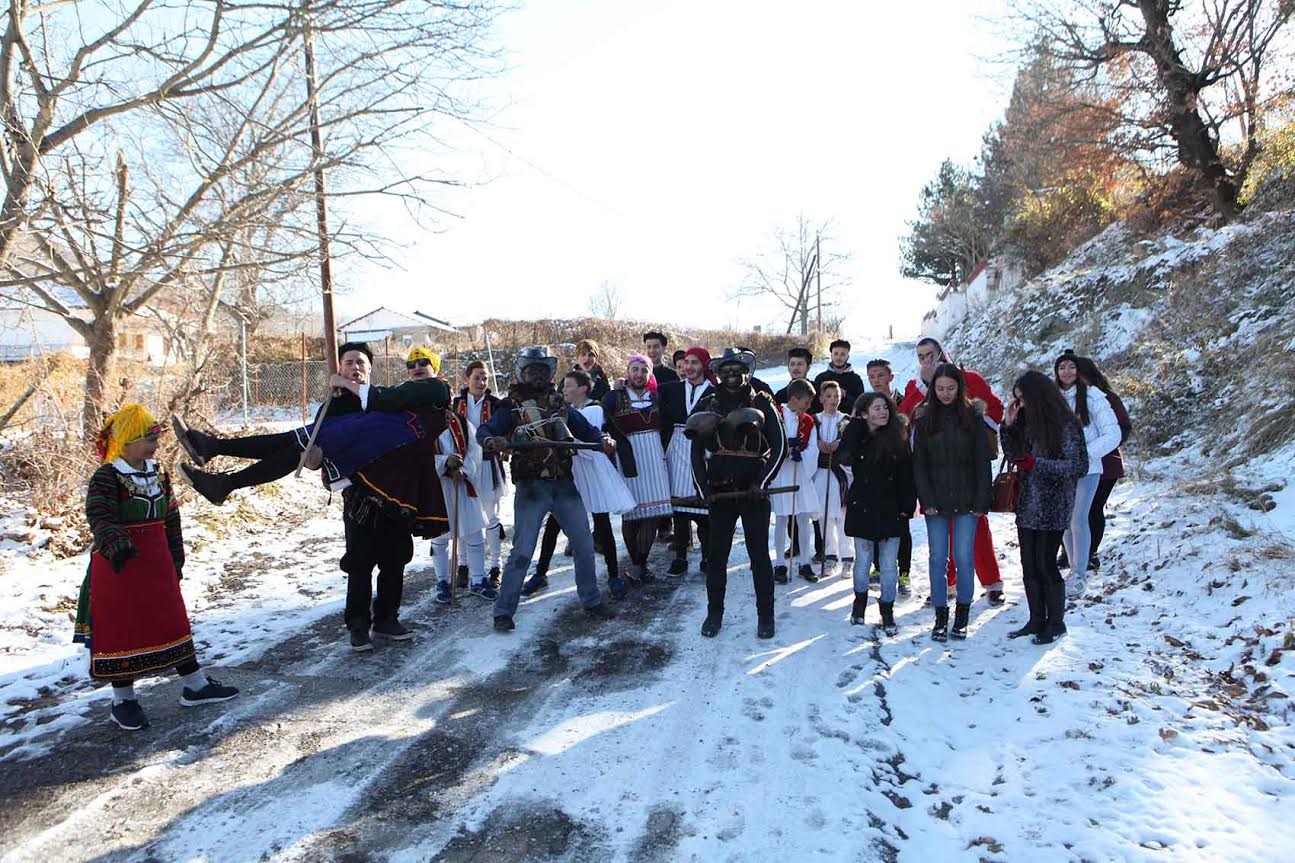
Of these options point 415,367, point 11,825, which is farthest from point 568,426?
point 11,825

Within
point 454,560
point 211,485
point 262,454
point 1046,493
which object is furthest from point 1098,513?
point 211,485

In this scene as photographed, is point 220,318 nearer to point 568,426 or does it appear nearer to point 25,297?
point 25,297

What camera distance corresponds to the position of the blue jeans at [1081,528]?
19.9ft

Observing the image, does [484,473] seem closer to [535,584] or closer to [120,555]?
[535,584]

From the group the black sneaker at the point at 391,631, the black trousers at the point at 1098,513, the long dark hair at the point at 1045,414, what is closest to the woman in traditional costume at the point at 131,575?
the black sneaker at the point at 391,631

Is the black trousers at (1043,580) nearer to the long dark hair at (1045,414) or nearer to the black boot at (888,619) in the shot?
the long dark hair at (1045,414)

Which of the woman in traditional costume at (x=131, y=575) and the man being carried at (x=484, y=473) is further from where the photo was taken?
the man being carried at (x=484, y=473)

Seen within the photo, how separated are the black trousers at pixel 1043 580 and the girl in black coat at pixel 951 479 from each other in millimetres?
365

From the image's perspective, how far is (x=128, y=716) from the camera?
4.39 meters

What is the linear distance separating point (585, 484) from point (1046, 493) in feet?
10.9

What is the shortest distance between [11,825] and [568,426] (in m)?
3.83

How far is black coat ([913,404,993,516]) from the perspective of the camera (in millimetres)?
5562

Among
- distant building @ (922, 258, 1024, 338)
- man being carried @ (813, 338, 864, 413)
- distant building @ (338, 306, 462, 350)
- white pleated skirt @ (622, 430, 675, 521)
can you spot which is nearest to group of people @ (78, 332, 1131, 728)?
white pleated skirt @ (622, 430, 675, 521)

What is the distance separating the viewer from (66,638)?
593 cm
